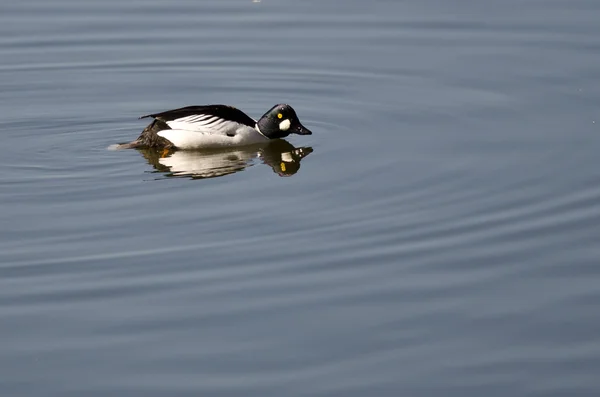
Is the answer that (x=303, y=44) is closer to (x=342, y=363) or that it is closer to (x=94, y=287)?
(x=94, y=287)

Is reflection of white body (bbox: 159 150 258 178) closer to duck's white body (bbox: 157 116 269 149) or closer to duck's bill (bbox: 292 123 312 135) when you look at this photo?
duck's white body (bbox: 157 116 269 149)

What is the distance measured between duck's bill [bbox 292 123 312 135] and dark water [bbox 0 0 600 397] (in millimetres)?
90

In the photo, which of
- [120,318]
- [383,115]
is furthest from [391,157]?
[120,318]

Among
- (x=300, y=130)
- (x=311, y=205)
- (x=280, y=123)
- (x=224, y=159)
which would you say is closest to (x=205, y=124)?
(x=224, y=159)

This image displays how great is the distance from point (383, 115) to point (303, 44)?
113 inches

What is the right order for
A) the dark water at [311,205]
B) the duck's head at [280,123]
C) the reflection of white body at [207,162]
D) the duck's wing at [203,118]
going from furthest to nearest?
the duck's head at [280,123] < the duck's wing at [203,118] < the reflection of white body at [207,162] < the dark water at [311,205]

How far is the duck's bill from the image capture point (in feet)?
43.1

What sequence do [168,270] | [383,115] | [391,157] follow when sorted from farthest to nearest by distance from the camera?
[383,115] < [391,157] < [168,270]

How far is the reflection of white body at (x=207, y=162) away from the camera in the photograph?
12.1 meters

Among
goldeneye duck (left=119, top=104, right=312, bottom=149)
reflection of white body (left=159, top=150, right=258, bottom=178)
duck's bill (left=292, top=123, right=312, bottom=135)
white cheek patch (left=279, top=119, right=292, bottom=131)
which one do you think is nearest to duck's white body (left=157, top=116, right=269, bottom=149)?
goldeneye duck (left=119, top=104, right=312, bottom=149)

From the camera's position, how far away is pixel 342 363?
7570 mm

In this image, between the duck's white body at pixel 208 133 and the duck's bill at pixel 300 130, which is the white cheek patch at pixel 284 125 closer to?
the duck's bill at pixel 300 130

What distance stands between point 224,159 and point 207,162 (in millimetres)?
207

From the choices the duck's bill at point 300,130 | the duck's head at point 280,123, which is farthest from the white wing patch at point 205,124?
the duck's bill at point 300,130
